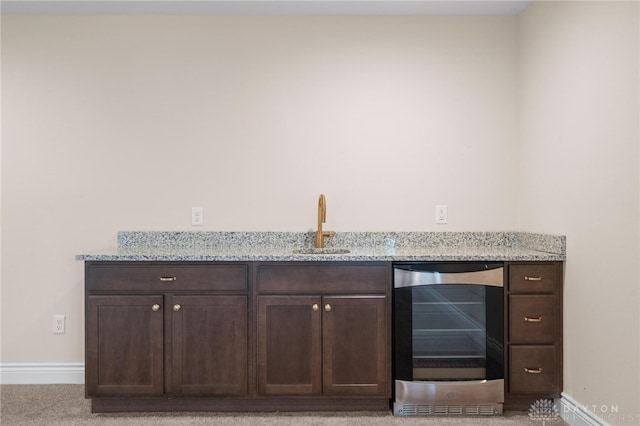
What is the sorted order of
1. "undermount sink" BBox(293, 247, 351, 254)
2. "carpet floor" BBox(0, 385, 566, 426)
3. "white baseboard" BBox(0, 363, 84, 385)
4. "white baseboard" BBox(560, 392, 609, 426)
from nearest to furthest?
"white baseboard" BBox(560, 392, 609, 426) < "carpet floor" BBox(0, 385, 566, 426) < "undermount sink" BBox(293, 247, 351, 254) < "white baseboard" BBox(0, 363, 84, 385)

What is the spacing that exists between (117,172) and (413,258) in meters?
1.94

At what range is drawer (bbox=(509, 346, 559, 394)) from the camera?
8.08 ft

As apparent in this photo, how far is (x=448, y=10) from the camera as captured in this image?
2936 millimetres

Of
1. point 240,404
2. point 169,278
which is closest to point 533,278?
point 240,404

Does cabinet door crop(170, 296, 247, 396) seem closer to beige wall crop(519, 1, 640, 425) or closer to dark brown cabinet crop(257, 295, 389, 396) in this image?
dark brown cabinet crop(257, 295, 389, 396)

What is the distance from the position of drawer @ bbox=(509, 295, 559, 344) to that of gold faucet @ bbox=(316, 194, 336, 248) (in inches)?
43.4

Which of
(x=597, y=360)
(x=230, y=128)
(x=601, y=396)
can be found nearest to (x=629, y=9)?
(x=597, y=360)

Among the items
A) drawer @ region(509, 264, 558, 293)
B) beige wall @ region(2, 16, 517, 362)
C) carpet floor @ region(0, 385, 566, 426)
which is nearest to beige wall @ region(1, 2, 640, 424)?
beige wall @ region(2, 16, 517, 362)

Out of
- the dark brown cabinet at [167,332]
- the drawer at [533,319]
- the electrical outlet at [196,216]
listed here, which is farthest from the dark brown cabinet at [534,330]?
the electrical outlet at [196,216]

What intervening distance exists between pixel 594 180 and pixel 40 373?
339 centimetres

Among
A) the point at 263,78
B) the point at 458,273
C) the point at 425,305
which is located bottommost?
the point at 425,305

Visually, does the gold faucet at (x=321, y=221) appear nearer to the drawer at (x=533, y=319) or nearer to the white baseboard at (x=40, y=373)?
the drawer at (x=533, y=319)

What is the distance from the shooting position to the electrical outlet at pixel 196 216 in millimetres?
2977

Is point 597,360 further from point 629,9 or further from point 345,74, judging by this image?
point 345,74
